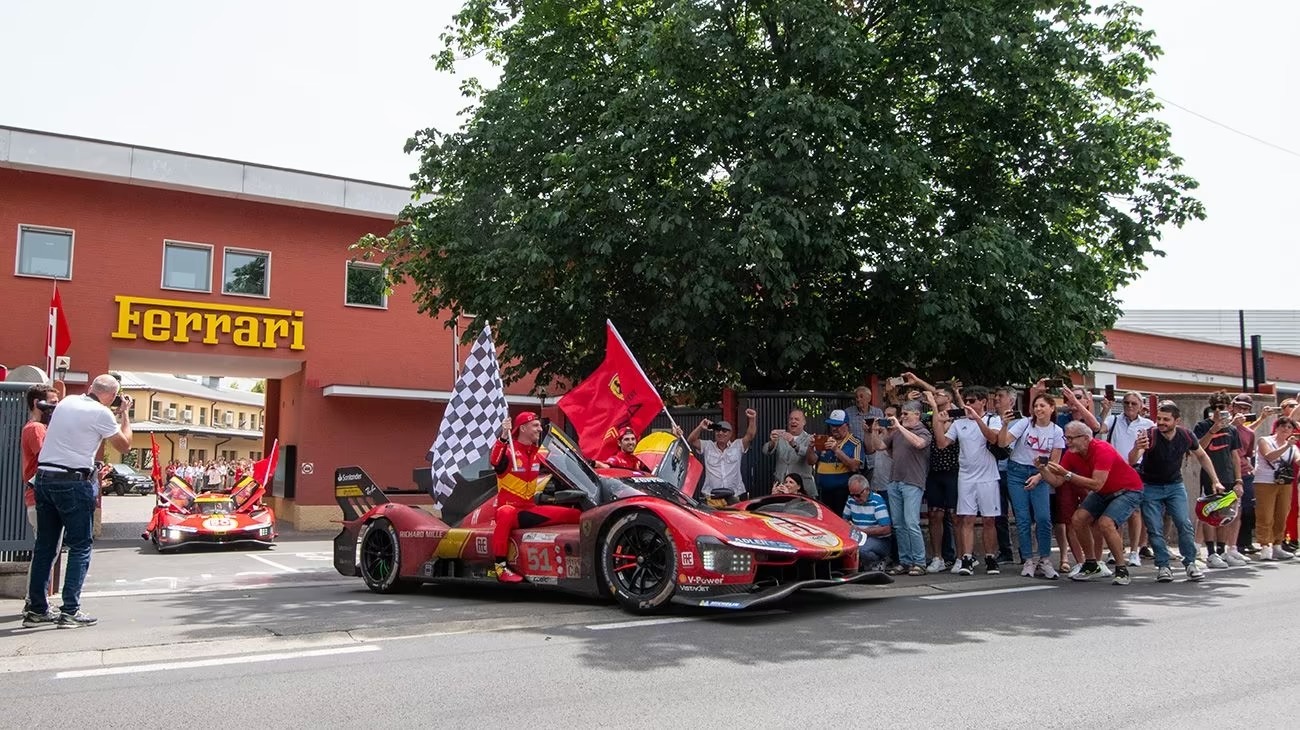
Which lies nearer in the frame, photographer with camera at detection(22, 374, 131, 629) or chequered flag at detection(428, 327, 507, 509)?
photographer with camera at detection(22, 374, 131, 629)

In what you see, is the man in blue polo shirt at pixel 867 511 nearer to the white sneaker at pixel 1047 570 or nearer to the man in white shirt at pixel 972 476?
the man in white shirt at pixel 972 476

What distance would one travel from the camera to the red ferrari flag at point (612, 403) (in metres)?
10.0

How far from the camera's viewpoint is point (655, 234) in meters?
12.5

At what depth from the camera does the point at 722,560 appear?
741 centimetres

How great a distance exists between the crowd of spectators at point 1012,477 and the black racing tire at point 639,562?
1.73 m

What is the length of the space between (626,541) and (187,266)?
18.3 meters

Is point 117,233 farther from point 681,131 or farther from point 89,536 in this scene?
Answer: point 89,536

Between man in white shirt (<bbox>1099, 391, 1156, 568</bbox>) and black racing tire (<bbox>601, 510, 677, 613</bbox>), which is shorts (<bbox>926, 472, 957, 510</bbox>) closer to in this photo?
man in white shirt (<bbox>1099, 391, 1156, 568</bbox>)

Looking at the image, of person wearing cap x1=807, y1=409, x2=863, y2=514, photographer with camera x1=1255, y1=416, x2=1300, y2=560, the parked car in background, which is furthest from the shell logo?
the parked car in background

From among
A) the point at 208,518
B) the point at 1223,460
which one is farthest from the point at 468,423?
the point at 208,518

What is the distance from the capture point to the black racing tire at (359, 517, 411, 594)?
9594 millimetres

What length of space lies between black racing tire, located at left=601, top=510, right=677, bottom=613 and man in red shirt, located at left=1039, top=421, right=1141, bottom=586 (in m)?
4.43

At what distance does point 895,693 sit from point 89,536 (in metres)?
5.75

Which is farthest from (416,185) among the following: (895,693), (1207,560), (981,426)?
(895,693)
